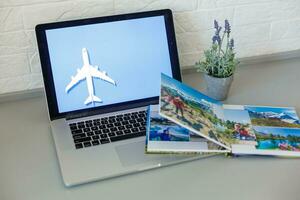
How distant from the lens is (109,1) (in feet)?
3.49

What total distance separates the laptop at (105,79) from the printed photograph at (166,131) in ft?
0.12

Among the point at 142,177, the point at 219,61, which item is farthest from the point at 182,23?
the point at 142,177

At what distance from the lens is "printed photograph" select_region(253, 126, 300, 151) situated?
90 cm

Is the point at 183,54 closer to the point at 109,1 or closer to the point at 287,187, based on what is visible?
the point at 109,1

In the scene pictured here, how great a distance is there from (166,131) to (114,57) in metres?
0.24

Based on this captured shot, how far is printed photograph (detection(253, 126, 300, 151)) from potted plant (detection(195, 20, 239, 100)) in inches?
5.9

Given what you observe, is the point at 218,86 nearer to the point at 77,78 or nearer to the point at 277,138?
the point at 277,138

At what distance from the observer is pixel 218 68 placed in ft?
3.48

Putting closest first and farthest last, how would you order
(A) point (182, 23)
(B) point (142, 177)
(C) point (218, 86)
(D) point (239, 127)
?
(B) point (142, 177) → (D) point (239, 127) → (C) point (218, 86) → (A) point (182, 23)

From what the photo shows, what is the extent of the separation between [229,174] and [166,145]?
0.14 meters

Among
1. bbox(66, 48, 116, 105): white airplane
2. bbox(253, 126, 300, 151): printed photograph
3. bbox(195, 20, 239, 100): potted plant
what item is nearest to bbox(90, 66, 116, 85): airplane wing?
bbox(66, 48, 116, 105): white airplane

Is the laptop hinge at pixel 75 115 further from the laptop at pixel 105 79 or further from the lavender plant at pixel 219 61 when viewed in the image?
the lavender plant at pixel 219 61

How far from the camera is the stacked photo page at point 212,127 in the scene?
87 cm

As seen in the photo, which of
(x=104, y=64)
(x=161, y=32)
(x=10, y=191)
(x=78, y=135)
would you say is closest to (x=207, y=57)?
(x=161, y=32)
